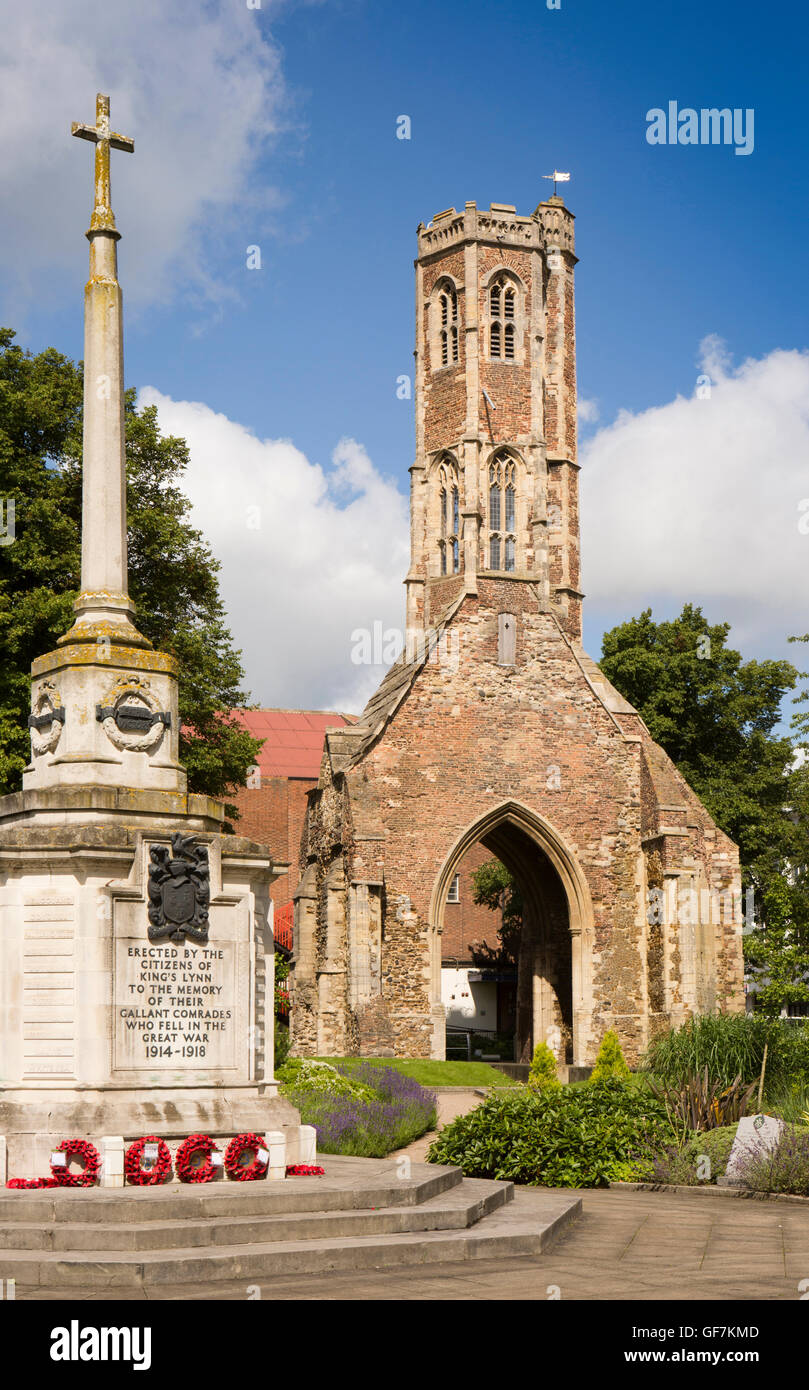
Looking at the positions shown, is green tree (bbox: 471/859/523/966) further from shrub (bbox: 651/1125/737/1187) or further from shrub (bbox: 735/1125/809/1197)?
shrub (bbox: 735/1125/809/1197)

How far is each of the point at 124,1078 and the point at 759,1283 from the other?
4.87 m

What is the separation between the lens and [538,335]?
1722 inches

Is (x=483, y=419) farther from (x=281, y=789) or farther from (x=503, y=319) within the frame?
(x=281, y=789)

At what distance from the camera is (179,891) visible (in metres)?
11.8

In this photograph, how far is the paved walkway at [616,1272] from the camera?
8609 mm

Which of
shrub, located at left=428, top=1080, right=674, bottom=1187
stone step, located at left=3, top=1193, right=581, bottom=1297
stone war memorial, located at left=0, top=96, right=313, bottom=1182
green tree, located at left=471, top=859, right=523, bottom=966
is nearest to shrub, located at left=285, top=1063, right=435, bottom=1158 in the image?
shrub, located at left=428, top=1080, right=674, bottom=1187

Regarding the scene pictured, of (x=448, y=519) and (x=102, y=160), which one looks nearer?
(x=102, y=160)

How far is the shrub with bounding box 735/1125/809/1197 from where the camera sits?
14.4m

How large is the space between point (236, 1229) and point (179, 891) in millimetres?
2941

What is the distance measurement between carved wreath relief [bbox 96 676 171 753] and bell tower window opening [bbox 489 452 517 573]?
2917cm

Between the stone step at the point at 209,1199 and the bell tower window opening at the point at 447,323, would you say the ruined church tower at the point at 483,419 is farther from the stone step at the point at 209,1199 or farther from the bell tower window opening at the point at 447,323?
the stone step at the point at 209,1199

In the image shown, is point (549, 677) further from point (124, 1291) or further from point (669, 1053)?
point (124, 1291)

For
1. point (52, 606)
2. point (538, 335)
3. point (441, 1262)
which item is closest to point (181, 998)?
point (441, 1262)

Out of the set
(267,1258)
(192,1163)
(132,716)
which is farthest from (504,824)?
(267,1258)
